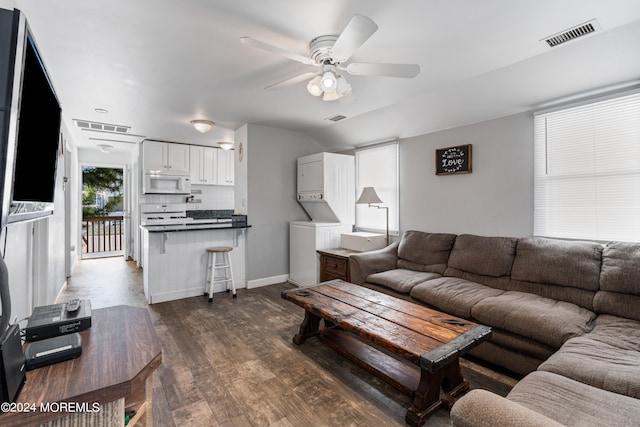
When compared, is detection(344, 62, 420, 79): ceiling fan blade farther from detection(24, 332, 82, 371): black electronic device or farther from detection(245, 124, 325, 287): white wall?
detection(245, 124, 325, 287): white wall

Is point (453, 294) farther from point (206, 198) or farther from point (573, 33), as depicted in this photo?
point (206, 198)

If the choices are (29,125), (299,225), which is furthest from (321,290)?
(29,125)

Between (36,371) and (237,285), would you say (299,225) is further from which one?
(36,371)

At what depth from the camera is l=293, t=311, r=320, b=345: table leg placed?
2768 millimetres

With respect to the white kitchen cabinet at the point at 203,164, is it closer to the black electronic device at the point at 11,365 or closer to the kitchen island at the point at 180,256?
the kitchen island at the point at 180,256

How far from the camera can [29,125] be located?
1.20 meters

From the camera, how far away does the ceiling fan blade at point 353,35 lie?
1606 mm

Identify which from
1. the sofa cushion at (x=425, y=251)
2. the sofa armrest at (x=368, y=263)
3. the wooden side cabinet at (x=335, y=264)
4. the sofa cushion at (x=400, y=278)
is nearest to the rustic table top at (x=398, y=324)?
the sofa cushion at (x=400, y=278)

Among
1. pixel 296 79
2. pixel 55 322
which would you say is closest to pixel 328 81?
pixel 296 79

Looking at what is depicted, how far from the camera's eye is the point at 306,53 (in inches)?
95.7

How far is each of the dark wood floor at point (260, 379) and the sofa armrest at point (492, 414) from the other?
2.76ft

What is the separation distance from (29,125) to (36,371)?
2.96ft

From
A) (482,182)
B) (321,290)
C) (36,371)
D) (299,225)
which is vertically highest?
(482,182)

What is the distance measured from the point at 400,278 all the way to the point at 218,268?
2537mm
